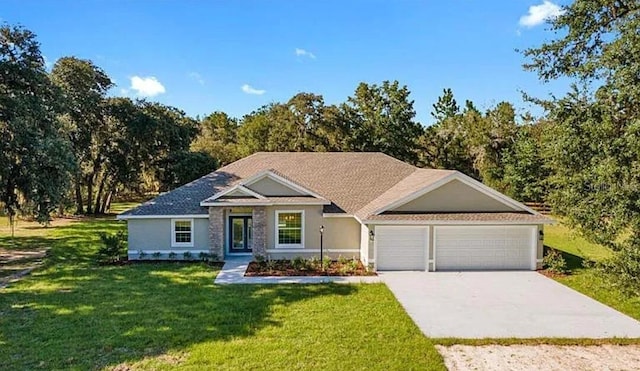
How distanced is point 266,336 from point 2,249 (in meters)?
17.7

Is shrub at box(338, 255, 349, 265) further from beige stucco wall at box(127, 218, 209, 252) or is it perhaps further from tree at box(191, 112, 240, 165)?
tree at box(191, 112, 240, 165)

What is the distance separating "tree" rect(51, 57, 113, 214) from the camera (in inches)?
1171

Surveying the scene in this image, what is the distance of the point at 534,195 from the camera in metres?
36.7

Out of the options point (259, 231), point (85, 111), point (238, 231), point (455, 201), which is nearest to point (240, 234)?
point (238, 231)

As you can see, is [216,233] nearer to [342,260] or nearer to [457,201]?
[342,260]

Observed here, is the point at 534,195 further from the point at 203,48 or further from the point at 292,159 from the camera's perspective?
the point at 203,48

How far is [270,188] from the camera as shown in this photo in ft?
59.4

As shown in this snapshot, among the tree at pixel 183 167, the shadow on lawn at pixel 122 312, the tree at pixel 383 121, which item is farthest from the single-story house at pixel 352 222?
the tree at pixel 383 121

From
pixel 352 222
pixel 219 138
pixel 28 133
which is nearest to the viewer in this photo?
pixel 28 133

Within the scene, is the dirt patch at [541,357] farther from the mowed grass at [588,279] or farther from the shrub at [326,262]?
the shrub at [326,262]

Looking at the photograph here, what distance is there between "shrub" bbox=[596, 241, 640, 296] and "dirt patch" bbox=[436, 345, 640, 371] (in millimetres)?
1784

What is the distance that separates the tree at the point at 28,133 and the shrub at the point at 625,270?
17.4m

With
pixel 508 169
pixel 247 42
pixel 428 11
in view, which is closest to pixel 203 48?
pixel 247 42

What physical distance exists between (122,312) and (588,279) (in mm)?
12606
